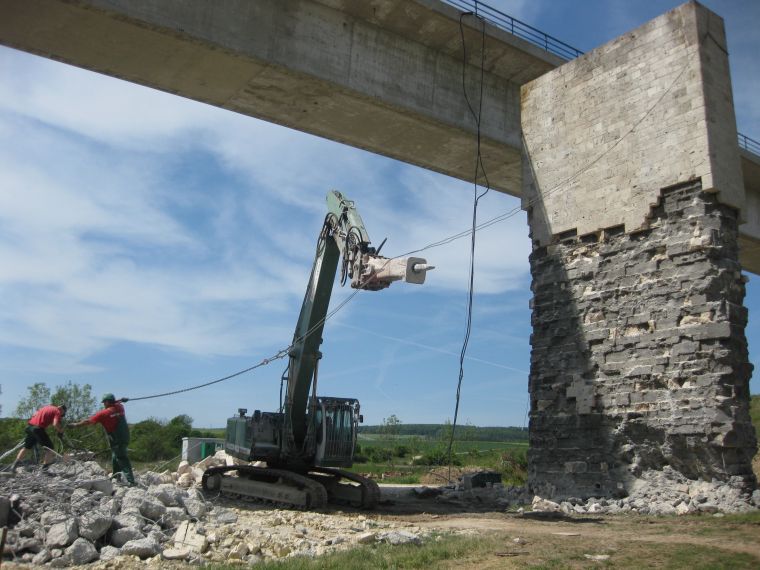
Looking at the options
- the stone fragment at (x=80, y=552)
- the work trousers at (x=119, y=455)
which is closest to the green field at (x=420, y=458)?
the work trousers at (x=119, y=455)

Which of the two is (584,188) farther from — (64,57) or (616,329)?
(64,57)

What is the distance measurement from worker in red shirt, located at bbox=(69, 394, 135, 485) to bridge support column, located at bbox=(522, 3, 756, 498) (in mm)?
7531

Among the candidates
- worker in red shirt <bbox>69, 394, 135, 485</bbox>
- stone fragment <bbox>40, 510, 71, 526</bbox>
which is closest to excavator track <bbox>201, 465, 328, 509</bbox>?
worker in red shirt <bbox>69, 394, 135, 485</bbox>

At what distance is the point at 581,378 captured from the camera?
506 inches

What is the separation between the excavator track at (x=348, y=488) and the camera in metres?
12.7

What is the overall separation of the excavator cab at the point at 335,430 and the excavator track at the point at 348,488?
430mm

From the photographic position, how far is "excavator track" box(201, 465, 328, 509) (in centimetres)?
1227

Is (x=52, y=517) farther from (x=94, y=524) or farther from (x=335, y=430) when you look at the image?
(x=335, y=430)

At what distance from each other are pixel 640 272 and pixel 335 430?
631cm

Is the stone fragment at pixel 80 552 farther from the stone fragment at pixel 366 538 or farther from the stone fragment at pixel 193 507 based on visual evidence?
the stone fragment at pixel 366 538

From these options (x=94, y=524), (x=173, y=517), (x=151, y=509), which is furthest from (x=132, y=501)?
(x=94, y=524)

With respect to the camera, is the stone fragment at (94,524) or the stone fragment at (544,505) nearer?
the stone fragment at (94,524)

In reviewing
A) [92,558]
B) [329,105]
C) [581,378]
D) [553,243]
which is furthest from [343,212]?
[92,558]

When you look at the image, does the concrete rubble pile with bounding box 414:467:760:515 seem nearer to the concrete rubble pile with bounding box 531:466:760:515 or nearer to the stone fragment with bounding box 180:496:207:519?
the concrete rubble pile with bounding box 531:466:760:515
